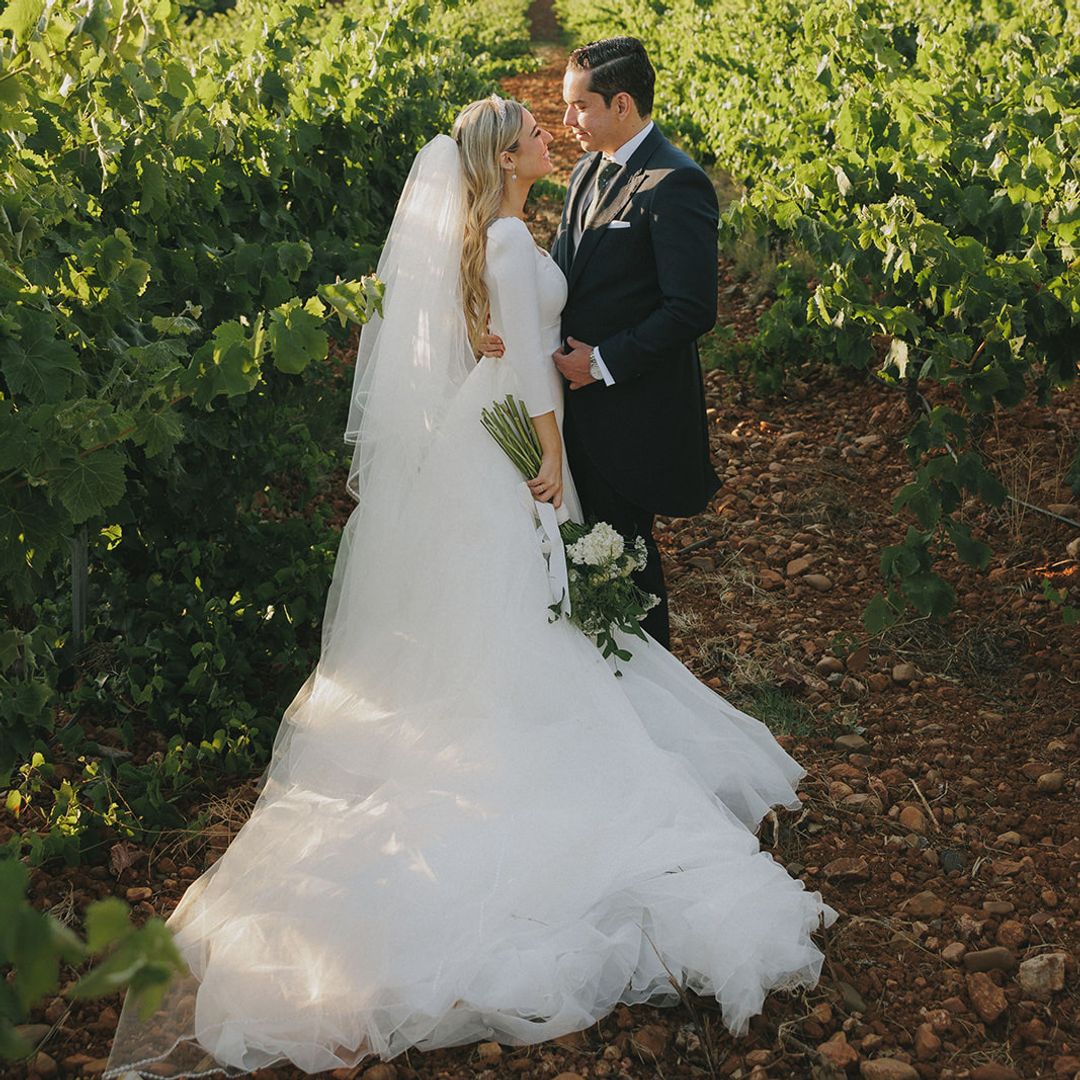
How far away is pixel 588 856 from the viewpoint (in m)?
3.04

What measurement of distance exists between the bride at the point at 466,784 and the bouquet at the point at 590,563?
45 millimetres

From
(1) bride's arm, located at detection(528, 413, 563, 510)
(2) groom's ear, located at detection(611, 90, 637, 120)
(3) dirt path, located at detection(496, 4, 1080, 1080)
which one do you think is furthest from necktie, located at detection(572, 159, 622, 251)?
(3) dirt path, located at detection(496, 4, 1080, 1080)

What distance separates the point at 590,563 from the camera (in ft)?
11.5

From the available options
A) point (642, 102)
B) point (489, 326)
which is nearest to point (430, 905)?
point (489, 326)

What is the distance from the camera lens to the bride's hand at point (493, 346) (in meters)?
3.54

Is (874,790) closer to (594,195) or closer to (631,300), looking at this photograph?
(631,300)

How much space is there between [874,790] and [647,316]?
157 centimetres

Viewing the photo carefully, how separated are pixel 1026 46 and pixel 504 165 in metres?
4.39

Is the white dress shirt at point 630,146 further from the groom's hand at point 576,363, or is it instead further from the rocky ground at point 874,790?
the rocky ground at point 874,790

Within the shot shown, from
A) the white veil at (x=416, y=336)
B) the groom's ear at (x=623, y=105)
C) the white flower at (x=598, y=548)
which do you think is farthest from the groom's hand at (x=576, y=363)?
the groom's ear at (x=623, y=105)

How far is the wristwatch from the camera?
11.8ft

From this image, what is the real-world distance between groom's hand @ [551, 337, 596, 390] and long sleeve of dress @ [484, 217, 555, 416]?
3.0 inches

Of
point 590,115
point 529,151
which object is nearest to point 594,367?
point 529,151

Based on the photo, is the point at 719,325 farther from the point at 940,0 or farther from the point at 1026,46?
the point at 940,0
